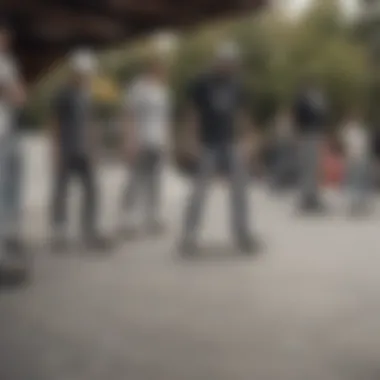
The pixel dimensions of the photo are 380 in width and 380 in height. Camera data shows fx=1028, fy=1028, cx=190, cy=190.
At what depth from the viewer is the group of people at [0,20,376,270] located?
15.8 feet

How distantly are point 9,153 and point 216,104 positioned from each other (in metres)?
1.13

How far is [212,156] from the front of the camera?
5.13 metres

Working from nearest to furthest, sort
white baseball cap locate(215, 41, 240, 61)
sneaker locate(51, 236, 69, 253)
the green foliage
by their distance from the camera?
1. the green foliage
2. white baseball cap locate(215, 41, 240, 61)
3. sneaker locate(51, 236, 69, 253)

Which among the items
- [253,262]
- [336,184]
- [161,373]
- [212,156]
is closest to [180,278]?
[253,262]

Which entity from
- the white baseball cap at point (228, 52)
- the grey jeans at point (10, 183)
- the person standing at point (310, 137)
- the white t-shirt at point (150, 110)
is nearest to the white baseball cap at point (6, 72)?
the grey jeans at point (10, 183)

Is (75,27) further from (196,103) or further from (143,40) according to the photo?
(196,103)

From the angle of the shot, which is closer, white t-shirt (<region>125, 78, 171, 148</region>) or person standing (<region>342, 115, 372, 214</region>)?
person standing (<region>342, 115, 372, 214</region>)

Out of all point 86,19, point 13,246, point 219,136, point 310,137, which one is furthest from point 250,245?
point 86,19

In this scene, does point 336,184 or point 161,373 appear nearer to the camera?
point 161,373

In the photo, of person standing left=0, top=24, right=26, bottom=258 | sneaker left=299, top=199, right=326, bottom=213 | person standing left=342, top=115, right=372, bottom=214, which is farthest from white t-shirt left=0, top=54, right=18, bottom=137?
sneaker left=299, top=199, right=326, bottom=213

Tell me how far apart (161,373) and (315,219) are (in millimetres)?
3359

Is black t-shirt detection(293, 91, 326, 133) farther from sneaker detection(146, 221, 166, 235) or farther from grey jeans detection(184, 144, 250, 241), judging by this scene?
sneaker detection(146, 221, 166, 235)

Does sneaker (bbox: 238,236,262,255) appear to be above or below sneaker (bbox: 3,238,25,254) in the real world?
below

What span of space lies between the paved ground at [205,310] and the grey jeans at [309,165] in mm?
419
